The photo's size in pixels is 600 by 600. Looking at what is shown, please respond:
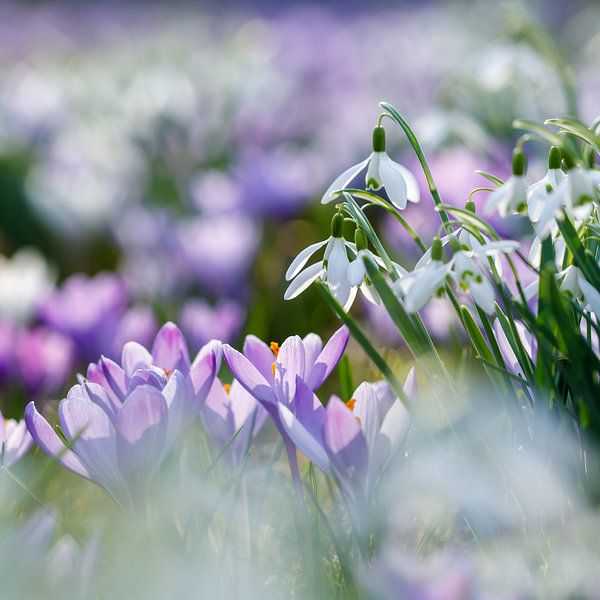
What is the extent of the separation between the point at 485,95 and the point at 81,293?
1.46 metres

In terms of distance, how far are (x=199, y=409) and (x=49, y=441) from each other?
14 cm

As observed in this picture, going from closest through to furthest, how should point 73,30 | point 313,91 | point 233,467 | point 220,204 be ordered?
point 233,467, point 220,204, point 313,91, point 73,30

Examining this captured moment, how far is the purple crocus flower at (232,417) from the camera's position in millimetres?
1000

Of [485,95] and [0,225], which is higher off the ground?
[485,95]

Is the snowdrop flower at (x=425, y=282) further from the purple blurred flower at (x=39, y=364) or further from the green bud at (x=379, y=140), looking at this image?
the purple blurred flower at (x=39, y=364)

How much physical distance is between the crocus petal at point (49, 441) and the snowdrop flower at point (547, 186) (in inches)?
18.2

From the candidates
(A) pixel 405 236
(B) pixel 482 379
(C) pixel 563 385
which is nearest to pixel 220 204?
(A) pixel 405 236

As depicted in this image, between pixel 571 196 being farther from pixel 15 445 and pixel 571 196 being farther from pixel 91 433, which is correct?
pixel 15 445

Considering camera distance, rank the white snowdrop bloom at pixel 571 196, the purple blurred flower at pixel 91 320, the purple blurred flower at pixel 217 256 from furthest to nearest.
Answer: the purple blurred flower at pixel 217 256 < the purple blurred flower at pixel 91 320 < the white snowdrop bloom at pixel 571 196

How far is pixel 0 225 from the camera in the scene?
284 cm

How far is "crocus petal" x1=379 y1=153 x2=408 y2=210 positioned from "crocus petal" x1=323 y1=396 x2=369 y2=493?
0.23 m

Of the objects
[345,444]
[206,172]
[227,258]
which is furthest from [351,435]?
[206,172]

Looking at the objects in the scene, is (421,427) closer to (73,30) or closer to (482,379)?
(482,379)

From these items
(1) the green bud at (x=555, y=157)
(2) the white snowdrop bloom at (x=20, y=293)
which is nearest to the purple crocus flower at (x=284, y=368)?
(1) the green bud at (x=555, y=157)
